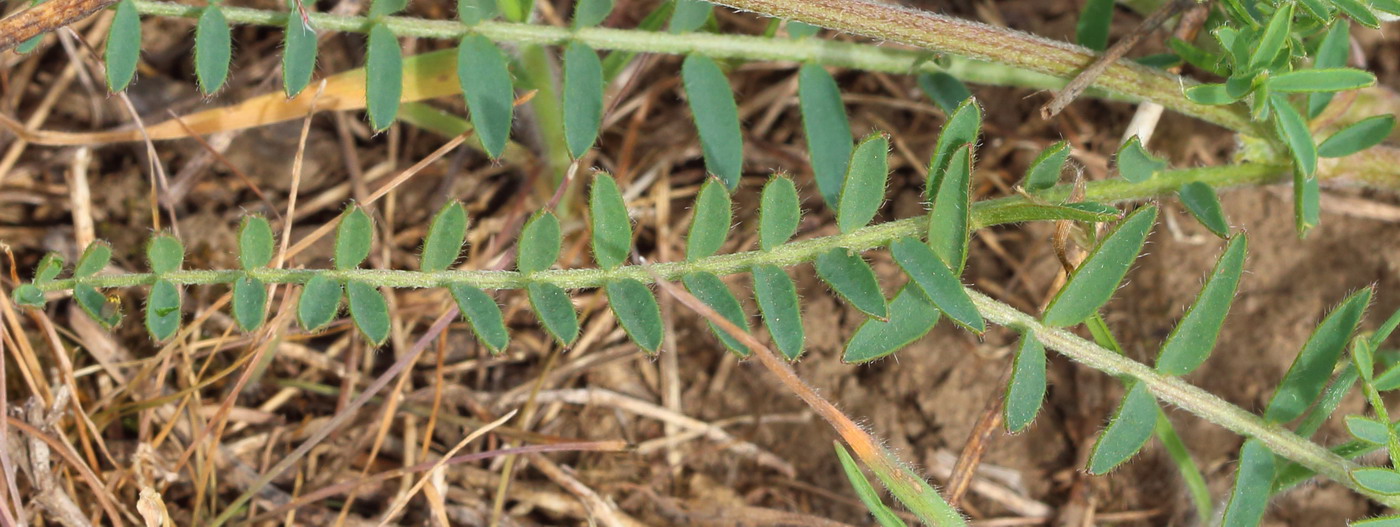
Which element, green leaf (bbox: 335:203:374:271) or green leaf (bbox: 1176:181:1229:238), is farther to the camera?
green leaf (bbox: 1176:181:1229:238)

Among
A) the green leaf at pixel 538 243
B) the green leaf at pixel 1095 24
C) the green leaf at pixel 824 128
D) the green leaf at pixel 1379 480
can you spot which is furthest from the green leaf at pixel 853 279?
the green leaf at pixel 1095 24

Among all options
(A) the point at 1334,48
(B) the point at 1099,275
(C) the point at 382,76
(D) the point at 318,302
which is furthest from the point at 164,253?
(A) the point at 1334,48

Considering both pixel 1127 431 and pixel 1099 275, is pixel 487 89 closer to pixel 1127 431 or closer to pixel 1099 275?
pixel 1099 275

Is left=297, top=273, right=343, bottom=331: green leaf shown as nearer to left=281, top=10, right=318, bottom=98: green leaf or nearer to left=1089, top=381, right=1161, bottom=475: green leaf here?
left=281, top=10, right=318, bottom=98: green leaf

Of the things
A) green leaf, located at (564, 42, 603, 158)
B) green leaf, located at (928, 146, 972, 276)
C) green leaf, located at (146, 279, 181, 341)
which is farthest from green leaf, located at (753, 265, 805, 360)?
green leaf, located at (146, 279, 181, 341)

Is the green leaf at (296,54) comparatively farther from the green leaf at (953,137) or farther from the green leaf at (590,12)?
the green leaf at (953,137)

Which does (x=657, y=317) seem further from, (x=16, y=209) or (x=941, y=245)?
(x=16, y=209)
